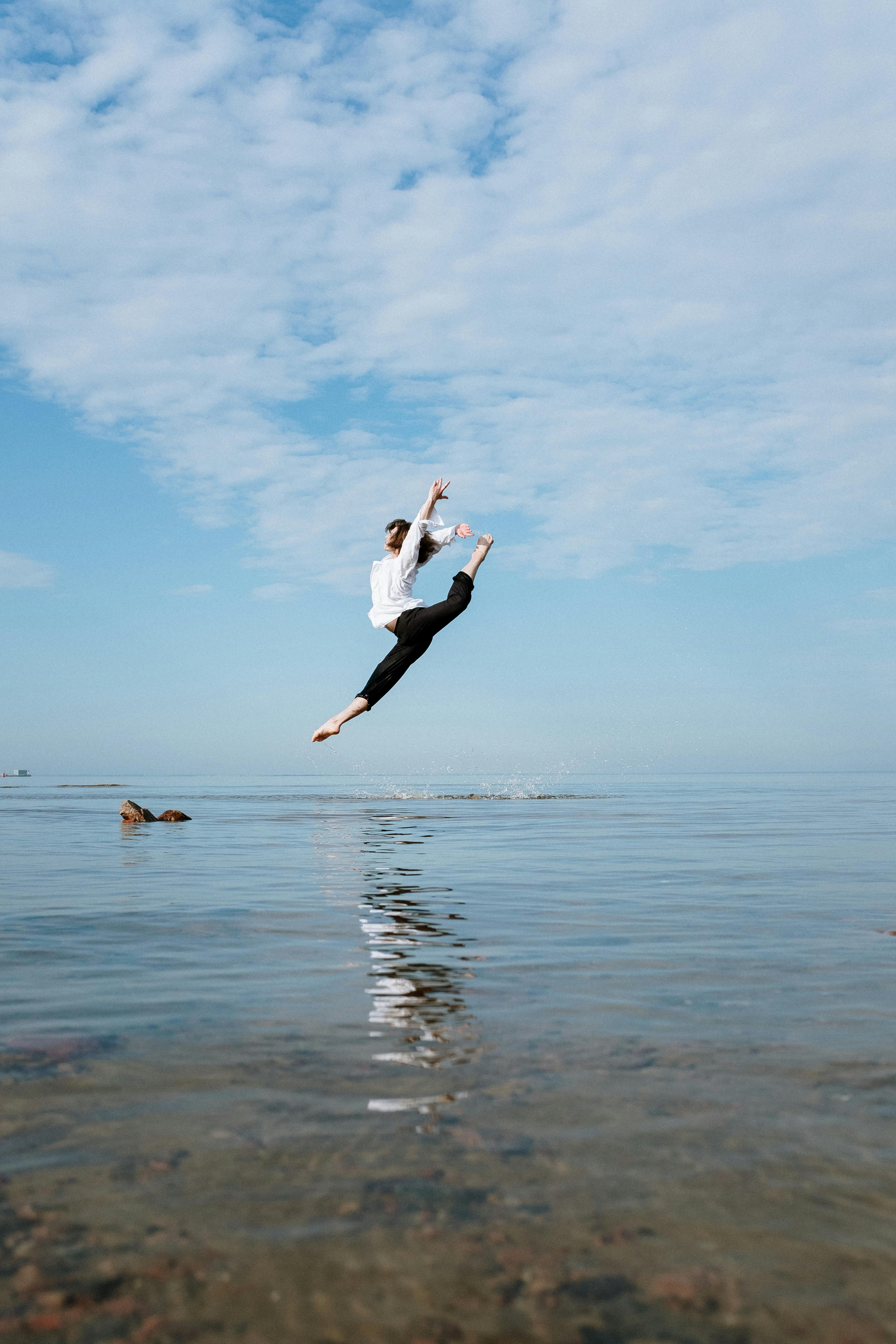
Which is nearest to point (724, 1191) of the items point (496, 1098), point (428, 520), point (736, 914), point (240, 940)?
point (496, 1098)

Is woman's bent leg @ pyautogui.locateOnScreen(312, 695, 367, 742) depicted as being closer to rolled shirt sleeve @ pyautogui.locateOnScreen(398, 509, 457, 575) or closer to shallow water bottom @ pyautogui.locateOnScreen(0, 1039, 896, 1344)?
rolled shirt sleeve @ pyautogui.locateOnScreen(398, 509, 457, 575)

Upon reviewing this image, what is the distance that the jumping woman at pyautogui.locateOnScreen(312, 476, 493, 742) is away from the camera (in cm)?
1183

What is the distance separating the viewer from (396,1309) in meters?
2.47

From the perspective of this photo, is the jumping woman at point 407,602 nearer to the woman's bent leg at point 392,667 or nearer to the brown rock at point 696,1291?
the woman's bent leg at point 392,667

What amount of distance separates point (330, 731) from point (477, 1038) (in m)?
7.78

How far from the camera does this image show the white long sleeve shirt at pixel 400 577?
1198cm

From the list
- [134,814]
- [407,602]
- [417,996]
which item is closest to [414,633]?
[407,602]

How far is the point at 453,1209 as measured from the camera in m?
2.90

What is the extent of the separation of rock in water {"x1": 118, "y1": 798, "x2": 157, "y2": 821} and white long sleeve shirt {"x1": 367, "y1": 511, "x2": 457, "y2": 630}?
43.9 ft

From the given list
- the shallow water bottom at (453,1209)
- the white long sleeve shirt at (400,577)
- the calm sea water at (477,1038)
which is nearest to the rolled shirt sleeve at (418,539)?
the white long sleeve shirt at (400,577)

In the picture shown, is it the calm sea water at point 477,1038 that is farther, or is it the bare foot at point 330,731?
the bare foot at point 330,731

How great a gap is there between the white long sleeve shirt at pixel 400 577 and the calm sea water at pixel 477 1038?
3.31m

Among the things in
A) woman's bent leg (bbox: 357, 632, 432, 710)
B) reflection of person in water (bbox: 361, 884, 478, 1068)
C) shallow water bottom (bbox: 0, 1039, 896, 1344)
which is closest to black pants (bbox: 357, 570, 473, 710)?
woman's bent leg (bbox: 357, 632, 432, 710)

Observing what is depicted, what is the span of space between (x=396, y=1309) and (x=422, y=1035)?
2.08 meters
